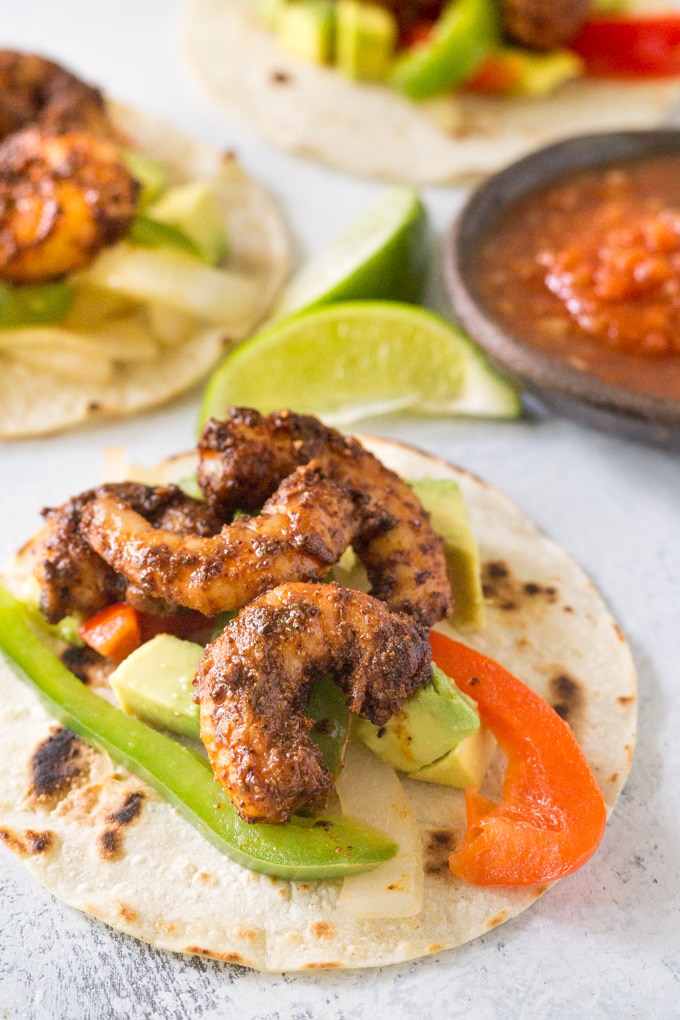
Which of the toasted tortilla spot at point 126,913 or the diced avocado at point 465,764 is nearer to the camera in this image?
the toasted tortilla spot at point 126,913

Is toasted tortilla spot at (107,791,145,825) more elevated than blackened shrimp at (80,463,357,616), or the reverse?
blackened shrimp at (80,463,357,616)

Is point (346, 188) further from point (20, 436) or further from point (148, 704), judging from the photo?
point (148, 704)

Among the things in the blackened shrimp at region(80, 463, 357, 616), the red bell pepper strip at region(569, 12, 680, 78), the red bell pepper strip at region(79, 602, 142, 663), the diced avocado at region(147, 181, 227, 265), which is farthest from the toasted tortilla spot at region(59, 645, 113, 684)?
the red bell pepper strip at region(569, 12, 680, 78)

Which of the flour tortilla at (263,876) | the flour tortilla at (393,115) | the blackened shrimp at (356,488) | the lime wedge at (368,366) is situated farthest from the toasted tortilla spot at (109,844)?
the flour tortilla at (393,115)

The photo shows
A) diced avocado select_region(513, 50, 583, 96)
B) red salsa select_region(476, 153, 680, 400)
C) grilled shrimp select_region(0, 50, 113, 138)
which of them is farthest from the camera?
diced avocado select_region(513, 50, 583, 96)

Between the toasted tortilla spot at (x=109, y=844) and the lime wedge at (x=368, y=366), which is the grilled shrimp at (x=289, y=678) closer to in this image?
the toasted tortilla spot at (x=109, y=844)

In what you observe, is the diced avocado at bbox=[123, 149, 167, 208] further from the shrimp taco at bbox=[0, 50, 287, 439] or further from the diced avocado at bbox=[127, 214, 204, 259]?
the diced avocado at bbox=[127, 214, 204, 259]
